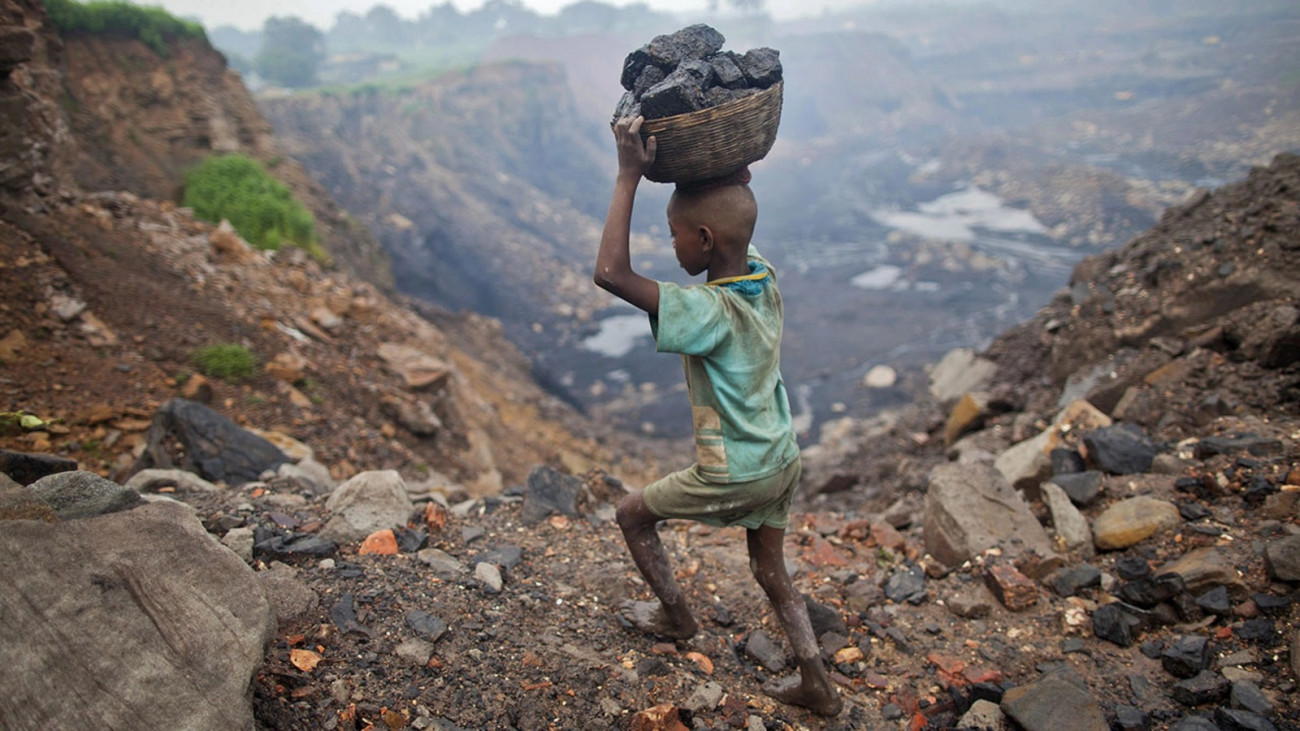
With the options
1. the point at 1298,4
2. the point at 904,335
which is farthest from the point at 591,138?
the point at 1298,4

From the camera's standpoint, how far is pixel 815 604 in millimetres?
2572

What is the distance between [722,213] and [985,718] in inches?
68.2

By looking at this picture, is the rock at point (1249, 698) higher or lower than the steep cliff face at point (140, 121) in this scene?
lower

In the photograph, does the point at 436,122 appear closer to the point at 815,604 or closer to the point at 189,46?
the point at 189,46

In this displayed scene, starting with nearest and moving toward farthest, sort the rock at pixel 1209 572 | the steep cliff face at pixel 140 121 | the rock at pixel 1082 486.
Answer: the rock at pixel 1209 572 < the rock at pixel 1082 486 < the steep cliff face at pixel 140 121

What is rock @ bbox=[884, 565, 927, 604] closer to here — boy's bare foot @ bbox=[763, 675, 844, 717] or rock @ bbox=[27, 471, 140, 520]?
boy's bare foot @ bbox=[763, 675, 844, 717]

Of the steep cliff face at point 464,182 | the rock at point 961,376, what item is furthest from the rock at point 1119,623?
the steep cliff face at point 464,182

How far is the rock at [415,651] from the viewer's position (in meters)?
1.88

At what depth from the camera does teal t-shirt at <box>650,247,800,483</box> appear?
5.84 ft

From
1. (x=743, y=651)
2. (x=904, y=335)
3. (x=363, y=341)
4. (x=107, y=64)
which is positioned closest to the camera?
(x=743, y=651)

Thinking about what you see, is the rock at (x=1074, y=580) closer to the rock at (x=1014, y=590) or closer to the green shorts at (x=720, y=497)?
the rock at (x=1014, y=590)

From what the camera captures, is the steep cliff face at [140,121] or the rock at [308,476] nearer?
the rock at [308,476]

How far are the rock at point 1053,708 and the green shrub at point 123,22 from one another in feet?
34.6

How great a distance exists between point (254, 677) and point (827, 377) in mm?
13385
